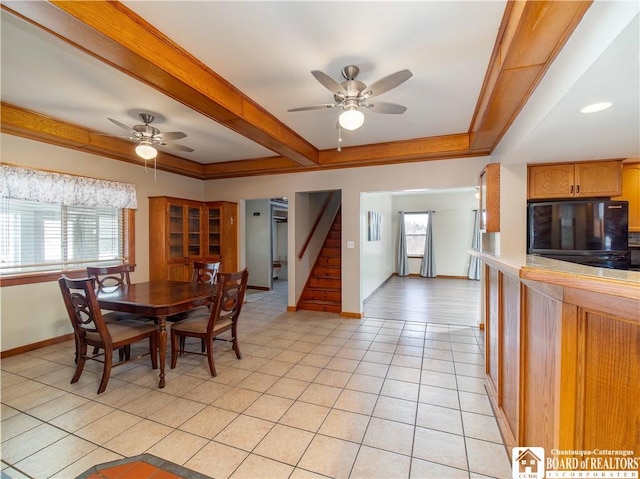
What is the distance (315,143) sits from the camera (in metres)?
4.27

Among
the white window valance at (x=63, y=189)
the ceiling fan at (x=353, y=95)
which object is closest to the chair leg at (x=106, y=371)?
the white window valance at (x=63, y=189)

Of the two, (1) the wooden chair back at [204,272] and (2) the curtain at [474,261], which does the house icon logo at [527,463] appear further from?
(2) the curtain at [474,261]

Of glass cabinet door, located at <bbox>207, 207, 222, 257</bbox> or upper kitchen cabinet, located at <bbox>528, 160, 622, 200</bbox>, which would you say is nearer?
upper kitchen cabinet, located at <bbox>528, 160, 622, 200</bbox>

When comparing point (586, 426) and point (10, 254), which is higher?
point (10, 254)

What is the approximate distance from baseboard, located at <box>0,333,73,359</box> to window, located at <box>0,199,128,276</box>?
0.86 meters

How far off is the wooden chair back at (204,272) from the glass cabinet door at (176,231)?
1.31 meters

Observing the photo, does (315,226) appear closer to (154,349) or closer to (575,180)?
(154,349)

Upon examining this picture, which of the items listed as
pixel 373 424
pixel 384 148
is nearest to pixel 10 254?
pixel 373 424

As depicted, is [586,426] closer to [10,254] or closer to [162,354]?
[162,354]

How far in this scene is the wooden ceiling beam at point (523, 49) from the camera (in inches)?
55.9

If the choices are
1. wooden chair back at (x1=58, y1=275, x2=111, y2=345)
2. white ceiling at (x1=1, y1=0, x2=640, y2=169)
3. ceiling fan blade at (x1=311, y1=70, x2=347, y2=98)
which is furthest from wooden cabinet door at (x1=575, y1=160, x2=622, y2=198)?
wooden chair back at (x1=58, y1=275, x2=111, y2=345)

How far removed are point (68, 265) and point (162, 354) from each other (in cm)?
227

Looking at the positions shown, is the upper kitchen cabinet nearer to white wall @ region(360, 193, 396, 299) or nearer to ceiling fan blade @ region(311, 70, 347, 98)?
white wall @ region(360, 193, 396, 299)

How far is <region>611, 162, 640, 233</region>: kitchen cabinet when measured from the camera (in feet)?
11.7
